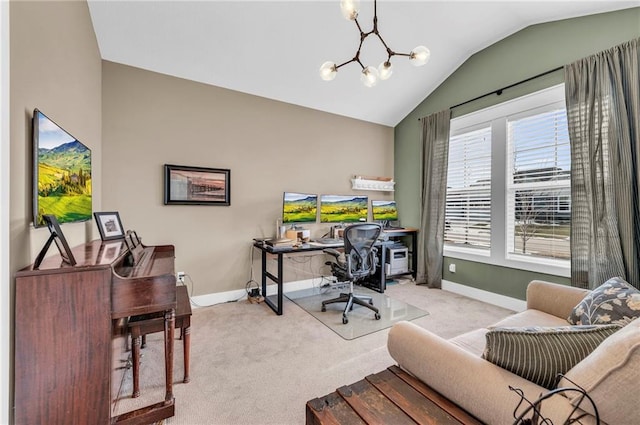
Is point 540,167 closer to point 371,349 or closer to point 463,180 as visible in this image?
point 463,180

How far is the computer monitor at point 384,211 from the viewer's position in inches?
178

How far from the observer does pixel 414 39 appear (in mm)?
3096

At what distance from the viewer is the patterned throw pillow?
134 centimetres

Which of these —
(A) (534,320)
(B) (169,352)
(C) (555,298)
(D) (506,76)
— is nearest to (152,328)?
(B) (169,352)

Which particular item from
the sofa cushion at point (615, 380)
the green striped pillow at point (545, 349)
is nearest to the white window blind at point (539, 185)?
the green striped pillow at point (545, 349)

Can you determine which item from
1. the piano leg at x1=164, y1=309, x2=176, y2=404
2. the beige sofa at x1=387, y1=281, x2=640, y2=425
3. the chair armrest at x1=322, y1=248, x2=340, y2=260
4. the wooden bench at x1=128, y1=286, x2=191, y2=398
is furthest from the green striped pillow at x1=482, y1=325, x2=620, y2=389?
the chair armrest at x1=322, y1=248, x2=340, y2=260

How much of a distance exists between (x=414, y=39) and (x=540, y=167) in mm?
2050

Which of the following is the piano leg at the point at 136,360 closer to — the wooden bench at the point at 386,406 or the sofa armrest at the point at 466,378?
the wooden bench at the point at 386,406

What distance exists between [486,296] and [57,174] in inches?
168

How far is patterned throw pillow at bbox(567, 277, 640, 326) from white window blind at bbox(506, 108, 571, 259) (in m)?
1.51

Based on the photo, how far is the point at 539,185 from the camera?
2.96 m

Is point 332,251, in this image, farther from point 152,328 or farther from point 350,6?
point 350,6

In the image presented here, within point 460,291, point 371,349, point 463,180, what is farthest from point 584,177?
point 371,349

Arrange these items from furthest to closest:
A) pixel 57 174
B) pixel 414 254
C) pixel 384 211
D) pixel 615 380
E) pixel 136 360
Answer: pixel 384 211 → pixel 414 254 → pixel 136 360 → pixel 57 174 → pixel 615 380
